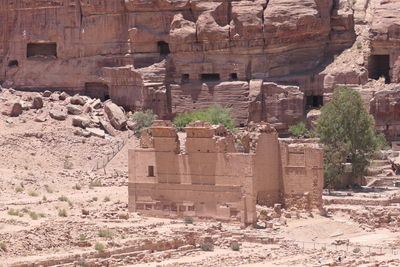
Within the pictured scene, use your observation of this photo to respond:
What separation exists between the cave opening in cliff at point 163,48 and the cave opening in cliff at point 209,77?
2.30 meters

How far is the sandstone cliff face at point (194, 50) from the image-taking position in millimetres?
79750

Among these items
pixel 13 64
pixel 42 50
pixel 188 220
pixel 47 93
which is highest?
pixel 42 50

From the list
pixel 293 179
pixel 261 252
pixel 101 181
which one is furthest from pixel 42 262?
pixel 101 181

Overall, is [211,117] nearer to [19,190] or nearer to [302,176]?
[19,190]

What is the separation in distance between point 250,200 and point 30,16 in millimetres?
30179

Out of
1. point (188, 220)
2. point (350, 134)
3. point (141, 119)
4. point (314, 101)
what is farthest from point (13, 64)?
point (188, 220)

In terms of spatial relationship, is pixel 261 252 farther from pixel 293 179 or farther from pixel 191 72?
pixel 191 72

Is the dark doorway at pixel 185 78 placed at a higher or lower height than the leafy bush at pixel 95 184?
higher

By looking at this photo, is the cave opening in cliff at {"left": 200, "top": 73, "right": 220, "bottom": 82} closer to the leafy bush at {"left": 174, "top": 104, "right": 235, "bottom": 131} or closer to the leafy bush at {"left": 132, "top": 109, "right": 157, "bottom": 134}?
the leafy bush at {"left": 174, "top": 104, "right": 235, "bottom": 131}

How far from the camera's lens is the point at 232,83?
80500mm

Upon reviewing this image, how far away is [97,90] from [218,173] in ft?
89.7

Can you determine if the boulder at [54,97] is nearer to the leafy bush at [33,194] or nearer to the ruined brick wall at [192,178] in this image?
the leafy bush at [33,194]

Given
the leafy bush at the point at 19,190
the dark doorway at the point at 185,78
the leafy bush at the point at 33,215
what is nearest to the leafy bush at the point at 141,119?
the dark doorway at the point at 185,78

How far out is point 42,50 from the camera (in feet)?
278
